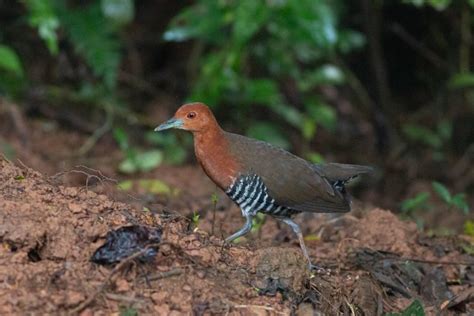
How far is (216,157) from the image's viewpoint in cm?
560

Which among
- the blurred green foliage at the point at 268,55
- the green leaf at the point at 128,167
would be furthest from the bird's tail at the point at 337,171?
the green leaf at the point at 128,167

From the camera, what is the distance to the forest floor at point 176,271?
3789 mm

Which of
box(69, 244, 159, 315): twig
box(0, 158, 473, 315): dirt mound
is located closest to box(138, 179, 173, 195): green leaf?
box(0, 158, 473, 315): dirt mound

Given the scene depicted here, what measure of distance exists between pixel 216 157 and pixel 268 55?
3.30 metres

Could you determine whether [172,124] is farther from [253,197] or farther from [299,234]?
[299,234]

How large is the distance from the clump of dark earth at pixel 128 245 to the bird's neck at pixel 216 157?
1.53 m

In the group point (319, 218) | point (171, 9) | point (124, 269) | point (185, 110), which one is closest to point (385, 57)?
point (171, 9)

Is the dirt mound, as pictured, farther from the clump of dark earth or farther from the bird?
the bird

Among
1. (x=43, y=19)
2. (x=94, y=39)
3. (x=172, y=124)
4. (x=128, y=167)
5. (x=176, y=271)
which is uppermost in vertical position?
(x=94, y=39)

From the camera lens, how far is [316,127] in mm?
9938

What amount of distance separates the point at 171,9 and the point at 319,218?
427cm

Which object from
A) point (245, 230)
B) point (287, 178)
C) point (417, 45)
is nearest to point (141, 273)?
point (245, 230)

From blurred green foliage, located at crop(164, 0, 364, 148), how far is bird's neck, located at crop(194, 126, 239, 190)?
212 cm

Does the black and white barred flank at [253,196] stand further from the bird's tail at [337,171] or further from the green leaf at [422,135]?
the green leaf at [422,135]
